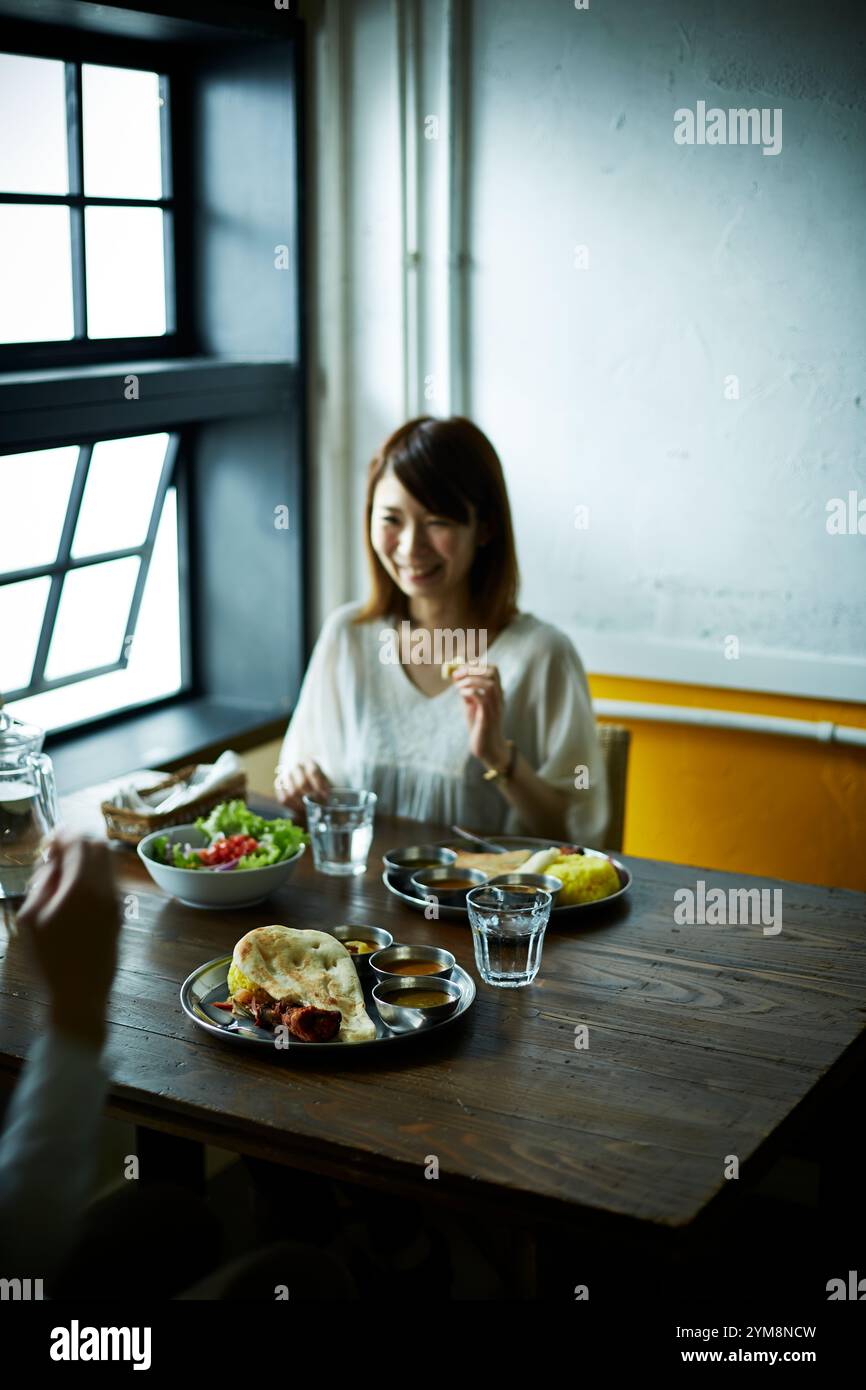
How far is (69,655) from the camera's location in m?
3.29

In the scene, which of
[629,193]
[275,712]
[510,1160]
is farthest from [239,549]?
[510,1160]

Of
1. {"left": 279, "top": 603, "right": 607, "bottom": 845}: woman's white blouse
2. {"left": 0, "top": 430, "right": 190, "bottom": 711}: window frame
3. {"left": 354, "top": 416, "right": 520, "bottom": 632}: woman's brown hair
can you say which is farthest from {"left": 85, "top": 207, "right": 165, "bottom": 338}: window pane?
{"left": 279, "top": 603, "right": 607, "bottom": 845}: woman's white blouse

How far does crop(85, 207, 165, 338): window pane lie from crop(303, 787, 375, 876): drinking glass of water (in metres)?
1.48

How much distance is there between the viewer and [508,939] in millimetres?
1734

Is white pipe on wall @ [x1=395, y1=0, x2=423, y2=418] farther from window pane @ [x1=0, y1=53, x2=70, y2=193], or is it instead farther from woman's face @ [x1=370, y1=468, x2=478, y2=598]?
woman's face @ [x1=370, y1=468, x2=478, y2=598]

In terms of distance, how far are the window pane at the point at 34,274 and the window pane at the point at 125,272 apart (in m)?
0.07

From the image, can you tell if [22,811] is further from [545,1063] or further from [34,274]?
[34,274]

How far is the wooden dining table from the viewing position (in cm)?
136

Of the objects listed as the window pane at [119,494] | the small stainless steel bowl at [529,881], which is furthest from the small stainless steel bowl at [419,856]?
the window pane at [119,494]

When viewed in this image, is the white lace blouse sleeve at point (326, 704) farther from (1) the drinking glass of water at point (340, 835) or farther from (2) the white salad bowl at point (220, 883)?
(2) the white salad bowl at point (220, 883)

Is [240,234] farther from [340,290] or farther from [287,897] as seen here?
[287,897]

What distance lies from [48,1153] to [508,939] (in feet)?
2.20

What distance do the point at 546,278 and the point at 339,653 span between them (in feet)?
3.48

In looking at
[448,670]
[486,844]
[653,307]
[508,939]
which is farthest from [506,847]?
[653,307]
